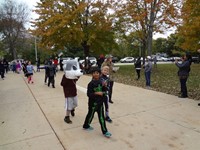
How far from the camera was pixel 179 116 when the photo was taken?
563 centimetres

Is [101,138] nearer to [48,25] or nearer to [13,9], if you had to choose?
[48,25]

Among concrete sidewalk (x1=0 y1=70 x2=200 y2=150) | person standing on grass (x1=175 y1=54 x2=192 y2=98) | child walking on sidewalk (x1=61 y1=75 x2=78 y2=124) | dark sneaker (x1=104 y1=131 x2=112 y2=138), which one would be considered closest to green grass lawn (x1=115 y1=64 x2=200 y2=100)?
person standing on grass (x1=175 y1=54 x2=192 y2=98)

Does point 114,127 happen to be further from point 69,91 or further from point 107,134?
point 69,91

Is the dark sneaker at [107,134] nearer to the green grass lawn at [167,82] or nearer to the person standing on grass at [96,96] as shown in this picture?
the person standing on grass at [96,96]

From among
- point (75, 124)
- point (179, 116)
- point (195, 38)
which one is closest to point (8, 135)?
point (75, 124)

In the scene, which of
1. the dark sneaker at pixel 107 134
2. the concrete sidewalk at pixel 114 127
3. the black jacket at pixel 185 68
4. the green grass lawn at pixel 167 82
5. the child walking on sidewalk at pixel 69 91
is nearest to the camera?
the concrete sidewalk at pixel 114 127

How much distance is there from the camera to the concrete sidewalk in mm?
3982

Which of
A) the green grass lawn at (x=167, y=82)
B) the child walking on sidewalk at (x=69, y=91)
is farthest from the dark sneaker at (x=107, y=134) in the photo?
the green grass lawn at (x=167, y=82)

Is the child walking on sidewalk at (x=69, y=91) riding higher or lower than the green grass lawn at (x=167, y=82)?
higher

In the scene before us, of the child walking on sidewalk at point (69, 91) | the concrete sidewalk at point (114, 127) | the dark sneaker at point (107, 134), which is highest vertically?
the child walking on sidewalk at point (69, 91)

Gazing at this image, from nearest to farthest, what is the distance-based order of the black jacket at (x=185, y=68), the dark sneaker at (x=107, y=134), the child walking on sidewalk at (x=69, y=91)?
the dark sneaker at (x=107, y=134) → the child walking on sidewalk at (x=69, y=91) → the black jacket at (x=185, y=68)

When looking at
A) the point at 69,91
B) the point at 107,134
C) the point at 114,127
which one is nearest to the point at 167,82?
the point at 114,127

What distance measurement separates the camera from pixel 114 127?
4.87m

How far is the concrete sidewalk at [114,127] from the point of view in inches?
157
